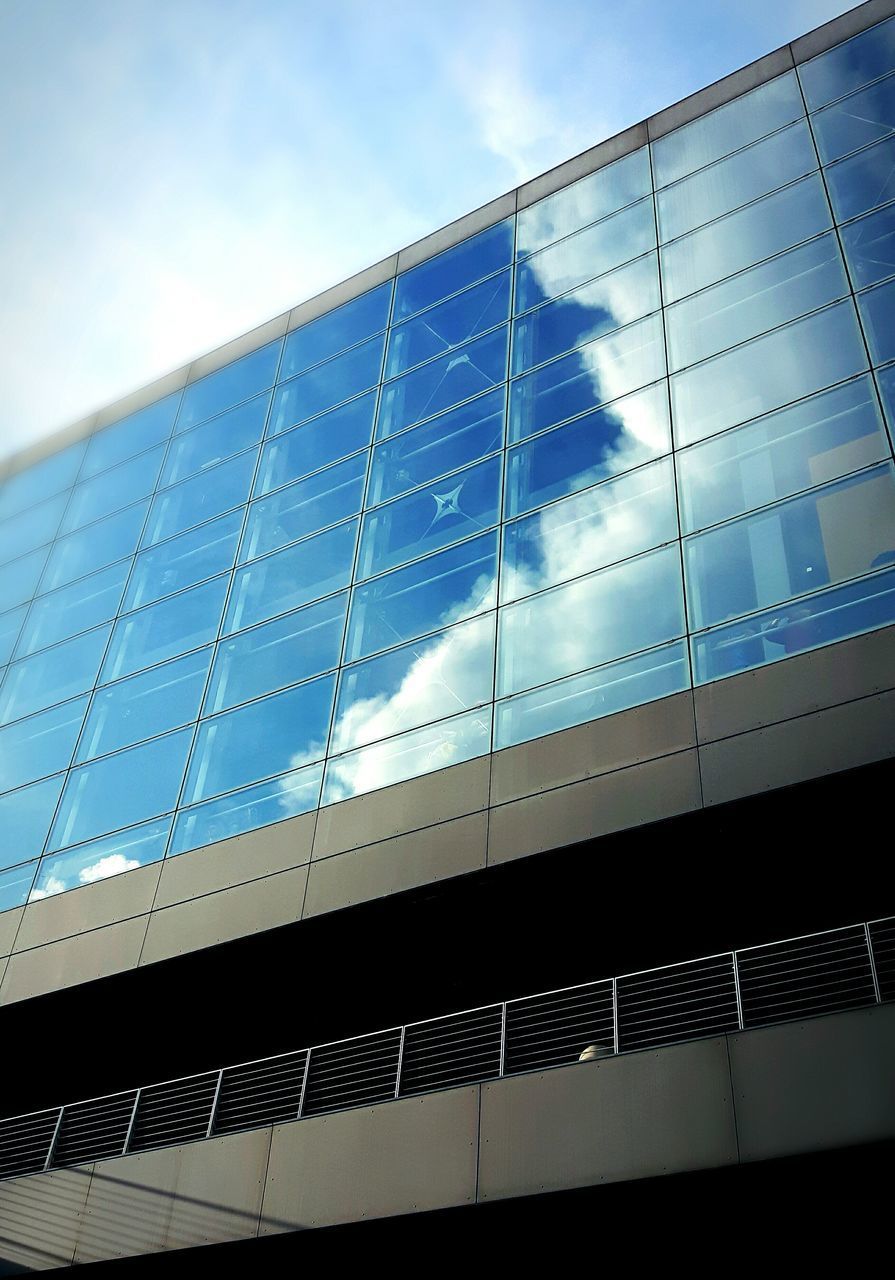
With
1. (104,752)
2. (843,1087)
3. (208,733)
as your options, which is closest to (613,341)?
(208,733)

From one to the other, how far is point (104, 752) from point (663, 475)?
12105 millimetres

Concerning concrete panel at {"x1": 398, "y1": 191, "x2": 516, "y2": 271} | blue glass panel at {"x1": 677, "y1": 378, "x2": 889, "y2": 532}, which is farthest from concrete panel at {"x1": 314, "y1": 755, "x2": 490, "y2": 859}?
concrete panel at {"x1": 398, "y1": 191, "x2": 516, "y2": 271}

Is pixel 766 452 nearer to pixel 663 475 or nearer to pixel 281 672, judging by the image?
pixel 663 475

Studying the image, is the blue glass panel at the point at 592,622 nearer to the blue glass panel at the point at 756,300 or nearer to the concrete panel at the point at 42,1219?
the blue glass panel at the point at 756,300

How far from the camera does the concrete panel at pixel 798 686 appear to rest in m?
15.3

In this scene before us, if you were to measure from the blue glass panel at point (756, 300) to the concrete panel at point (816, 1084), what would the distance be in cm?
1222

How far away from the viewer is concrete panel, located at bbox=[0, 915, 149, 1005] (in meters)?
20.1

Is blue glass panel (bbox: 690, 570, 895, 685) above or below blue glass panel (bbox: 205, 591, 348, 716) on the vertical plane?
below

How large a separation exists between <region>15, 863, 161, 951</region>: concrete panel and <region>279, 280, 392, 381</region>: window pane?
524 inches

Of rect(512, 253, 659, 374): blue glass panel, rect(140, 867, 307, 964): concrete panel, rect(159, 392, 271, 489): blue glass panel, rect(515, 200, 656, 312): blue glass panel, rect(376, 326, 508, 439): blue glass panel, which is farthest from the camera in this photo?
rect(159, 392, 271, 489): blue glass panel

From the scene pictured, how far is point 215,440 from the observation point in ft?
96.5

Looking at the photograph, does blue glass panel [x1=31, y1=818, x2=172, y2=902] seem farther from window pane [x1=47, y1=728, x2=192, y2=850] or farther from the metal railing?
the metal railing

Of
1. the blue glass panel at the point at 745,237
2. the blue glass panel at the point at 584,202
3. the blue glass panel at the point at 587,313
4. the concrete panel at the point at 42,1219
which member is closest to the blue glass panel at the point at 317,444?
the blue glass panel at the point at 587,313

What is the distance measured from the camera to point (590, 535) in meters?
20.0
